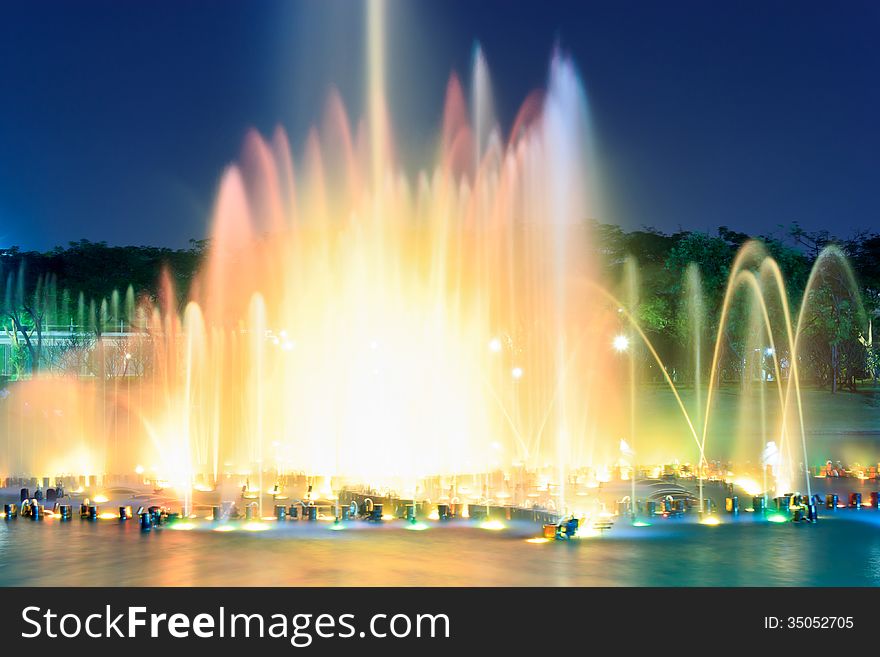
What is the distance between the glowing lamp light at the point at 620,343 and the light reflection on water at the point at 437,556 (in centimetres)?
2678

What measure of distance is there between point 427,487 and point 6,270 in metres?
36.5

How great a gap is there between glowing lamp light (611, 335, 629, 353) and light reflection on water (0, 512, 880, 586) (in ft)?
87.9

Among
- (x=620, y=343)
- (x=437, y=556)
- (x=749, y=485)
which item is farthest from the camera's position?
(x=620, y=343)

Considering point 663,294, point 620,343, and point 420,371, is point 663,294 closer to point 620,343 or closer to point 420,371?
point 620,343

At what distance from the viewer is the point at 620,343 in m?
42.0

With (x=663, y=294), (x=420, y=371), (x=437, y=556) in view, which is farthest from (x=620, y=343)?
(x=437, y=556)

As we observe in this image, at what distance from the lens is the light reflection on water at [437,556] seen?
10.9 meters

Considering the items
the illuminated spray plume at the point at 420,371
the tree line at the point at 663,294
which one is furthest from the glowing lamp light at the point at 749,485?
the tree line at the point at 663,294

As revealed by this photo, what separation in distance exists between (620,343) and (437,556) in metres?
30.9

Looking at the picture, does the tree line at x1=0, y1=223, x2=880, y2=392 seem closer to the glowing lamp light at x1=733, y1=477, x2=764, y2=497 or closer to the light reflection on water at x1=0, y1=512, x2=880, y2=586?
the glowing lamp light at x1=733, y1=477, x2=764, y2=497

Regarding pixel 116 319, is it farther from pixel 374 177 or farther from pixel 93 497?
pixel 93 497

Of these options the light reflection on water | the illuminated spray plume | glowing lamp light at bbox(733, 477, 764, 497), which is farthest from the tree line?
the light reflection on water
